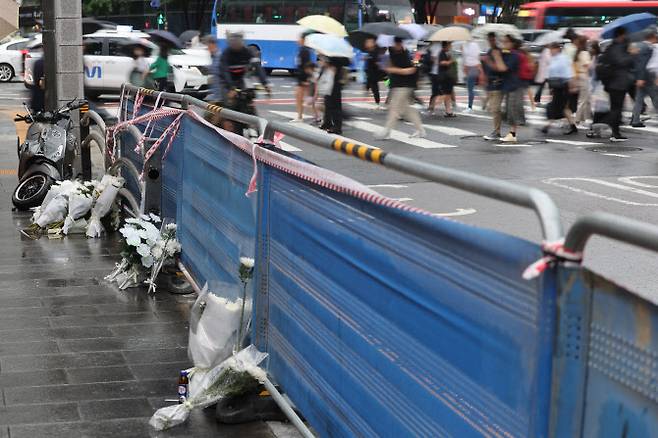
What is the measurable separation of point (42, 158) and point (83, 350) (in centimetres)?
592

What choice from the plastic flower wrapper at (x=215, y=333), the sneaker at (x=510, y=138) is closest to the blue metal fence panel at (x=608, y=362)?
the plastic flower wrapper at (x=215, y=333)

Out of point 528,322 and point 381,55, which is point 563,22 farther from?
point 528,322

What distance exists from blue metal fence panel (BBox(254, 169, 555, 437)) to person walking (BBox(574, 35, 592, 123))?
17.5m

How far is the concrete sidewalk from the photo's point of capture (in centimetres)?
498

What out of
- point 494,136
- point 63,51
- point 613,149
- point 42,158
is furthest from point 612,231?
point 494,136

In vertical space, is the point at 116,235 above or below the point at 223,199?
below

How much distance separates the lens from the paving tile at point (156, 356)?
239 inches

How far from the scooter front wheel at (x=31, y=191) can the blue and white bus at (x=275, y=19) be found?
3090 cm

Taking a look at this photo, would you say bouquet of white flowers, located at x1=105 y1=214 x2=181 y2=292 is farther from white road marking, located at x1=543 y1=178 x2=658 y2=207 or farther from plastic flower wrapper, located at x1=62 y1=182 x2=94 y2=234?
white road marking, located at x1=543 y1=178 x2=658 y2=207

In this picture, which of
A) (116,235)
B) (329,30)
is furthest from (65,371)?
(329,30)

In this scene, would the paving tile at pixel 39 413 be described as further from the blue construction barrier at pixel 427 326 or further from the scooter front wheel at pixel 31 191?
the scooter front wheel at pixel 31 191

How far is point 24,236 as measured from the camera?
Result: 1014 cm

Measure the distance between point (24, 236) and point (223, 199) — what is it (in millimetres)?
4624

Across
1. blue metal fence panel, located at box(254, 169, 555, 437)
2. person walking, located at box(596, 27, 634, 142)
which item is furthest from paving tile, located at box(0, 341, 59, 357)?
person walking, located at box(596, 27, 634, 142)
